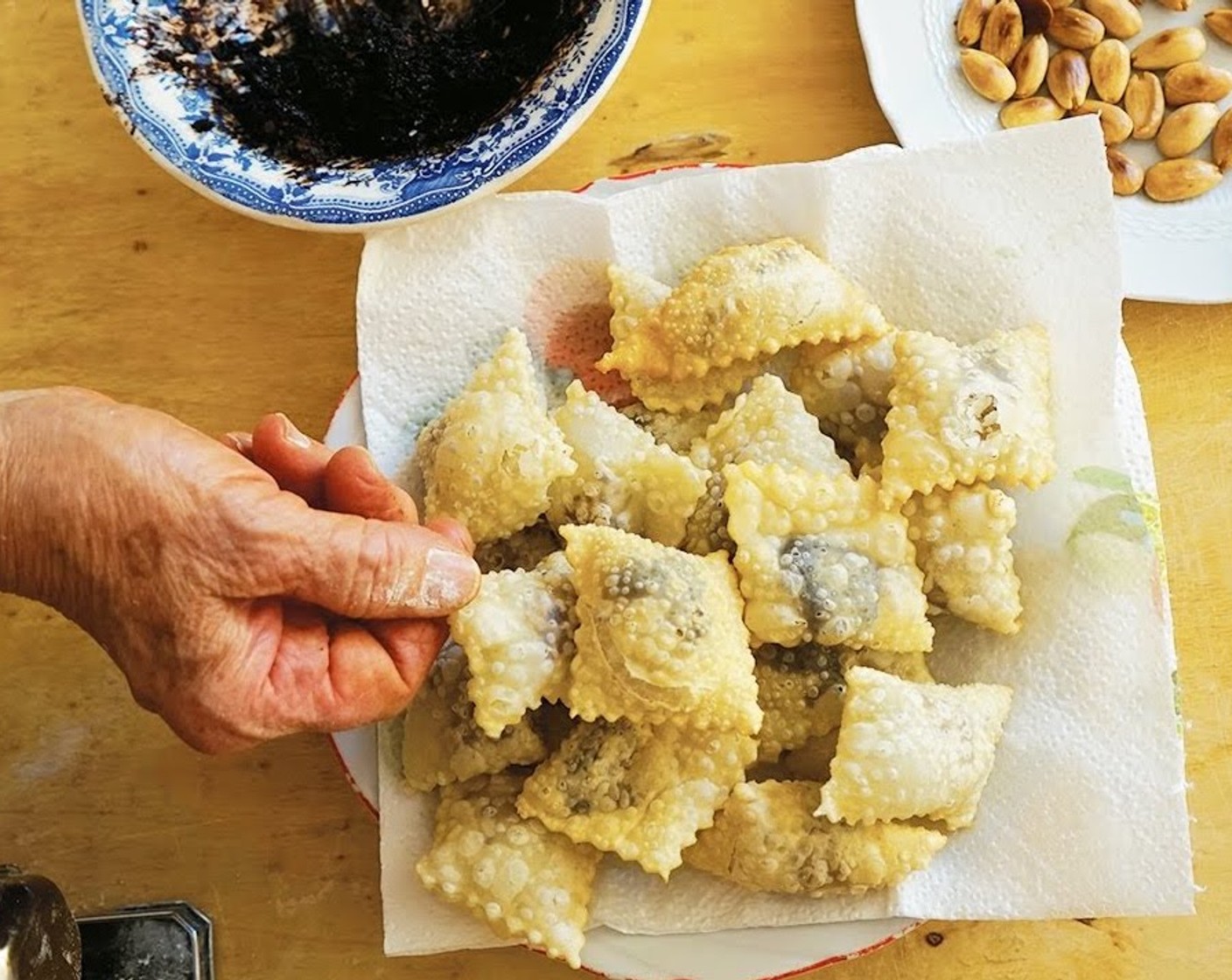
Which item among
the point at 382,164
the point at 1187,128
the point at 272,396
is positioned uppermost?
the point at 382,164

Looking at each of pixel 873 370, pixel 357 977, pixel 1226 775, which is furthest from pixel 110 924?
pixel 1226 775

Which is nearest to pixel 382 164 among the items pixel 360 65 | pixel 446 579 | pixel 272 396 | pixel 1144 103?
pixel 360 65

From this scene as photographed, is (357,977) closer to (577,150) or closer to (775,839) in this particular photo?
(775,839)

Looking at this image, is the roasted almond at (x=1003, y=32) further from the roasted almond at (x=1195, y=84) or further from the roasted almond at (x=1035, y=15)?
the roasted almond at (x=1195, y=84)

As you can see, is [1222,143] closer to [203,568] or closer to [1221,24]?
[1221,24]

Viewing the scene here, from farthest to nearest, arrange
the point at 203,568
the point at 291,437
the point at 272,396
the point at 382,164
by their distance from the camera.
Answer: the point at 272,396, the point at 382,164, the point at 291,437, the point at 203,568

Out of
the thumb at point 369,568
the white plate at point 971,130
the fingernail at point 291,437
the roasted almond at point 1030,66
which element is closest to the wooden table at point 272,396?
the white plate at point 971,130
